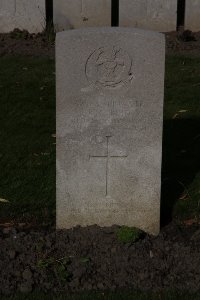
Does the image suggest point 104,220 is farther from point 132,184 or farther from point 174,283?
point 174,283

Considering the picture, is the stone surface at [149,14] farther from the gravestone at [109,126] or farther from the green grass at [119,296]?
the green grass at [119,296]

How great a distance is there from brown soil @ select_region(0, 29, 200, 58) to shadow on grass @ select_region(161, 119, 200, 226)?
2369 mm

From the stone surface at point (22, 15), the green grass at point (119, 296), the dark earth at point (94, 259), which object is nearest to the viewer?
the green grass at point (119, 296)

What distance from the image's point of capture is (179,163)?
6391mm

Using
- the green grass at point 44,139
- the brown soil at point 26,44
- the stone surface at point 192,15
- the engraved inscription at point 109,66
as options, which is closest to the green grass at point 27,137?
the green grass at point 44,139

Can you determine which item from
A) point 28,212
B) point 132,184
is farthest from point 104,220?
point 28,212

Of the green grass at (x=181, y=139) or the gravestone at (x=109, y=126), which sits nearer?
the gravestone at (x=109, y=126)

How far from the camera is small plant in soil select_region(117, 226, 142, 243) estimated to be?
16.1 feet

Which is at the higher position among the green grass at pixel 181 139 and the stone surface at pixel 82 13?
the stone surface at pixel 82 13

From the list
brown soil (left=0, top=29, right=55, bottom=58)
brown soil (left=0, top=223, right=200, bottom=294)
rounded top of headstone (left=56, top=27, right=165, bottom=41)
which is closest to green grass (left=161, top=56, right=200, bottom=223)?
brown soil (left=0, top=223, right=200, bottom=294)

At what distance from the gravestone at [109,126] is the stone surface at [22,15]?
525 centimetres

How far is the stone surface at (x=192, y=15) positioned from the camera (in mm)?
10031

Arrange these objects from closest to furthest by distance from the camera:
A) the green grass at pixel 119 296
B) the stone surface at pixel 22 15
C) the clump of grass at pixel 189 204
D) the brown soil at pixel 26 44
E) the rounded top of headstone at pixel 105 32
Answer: the green grass at pixel 119 296 < the rounded top of headstone at pixel 105 32 < the clump of grass at pixel 189 204 < the brown soil at pixel 26 44 < the stone surface at pixel 22 15

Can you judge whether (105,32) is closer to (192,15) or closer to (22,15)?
(22,15)
